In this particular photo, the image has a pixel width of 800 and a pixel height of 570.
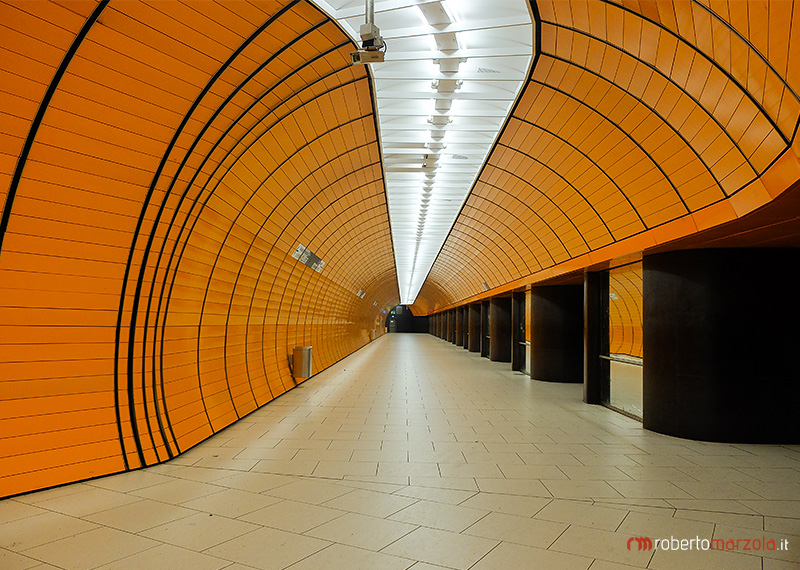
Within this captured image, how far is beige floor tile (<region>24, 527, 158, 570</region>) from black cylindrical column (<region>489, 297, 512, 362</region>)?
69.6ft

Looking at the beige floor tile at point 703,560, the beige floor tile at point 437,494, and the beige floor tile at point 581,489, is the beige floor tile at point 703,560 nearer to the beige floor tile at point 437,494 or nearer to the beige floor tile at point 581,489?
the beige floor tile at point 581,489

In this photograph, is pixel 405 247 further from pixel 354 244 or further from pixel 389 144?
pixel 389 144

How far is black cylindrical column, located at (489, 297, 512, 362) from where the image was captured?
969 inches

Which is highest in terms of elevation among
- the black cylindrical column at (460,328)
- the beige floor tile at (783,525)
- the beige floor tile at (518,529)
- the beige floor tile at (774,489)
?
the black cylindrical column at (460,328)

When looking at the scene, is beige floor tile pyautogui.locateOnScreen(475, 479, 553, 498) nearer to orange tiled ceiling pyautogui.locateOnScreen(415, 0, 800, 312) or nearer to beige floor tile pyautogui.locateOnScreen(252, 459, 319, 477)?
beige floor tile pyautogui.locateOnScreen(252, 459, 319, 477)

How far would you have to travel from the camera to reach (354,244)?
21141 mm

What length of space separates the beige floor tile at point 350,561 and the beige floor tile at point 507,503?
5.00ft

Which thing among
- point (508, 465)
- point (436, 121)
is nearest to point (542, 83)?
point (436, 121)

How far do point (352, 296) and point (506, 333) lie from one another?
10104mm

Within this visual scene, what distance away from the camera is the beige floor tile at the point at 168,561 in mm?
4133

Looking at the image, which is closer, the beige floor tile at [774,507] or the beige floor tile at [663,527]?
the beige floor tile at [663,527]

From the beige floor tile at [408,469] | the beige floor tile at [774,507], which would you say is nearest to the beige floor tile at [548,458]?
the beige floor tile at [408,469]

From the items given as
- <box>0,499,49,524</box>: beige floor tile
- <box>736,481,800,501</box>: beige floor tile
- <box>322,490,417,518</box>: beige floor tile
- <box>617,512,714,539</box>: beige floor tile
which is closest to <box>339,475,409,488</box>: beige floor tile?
<box>322,490,417,518</box>: beige floor tile

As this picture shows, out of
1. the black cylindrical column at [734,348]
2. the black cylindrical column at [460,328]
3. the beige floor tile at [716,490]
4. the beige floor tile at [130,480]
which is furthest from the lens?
the black cylindrical column at [460,328]
